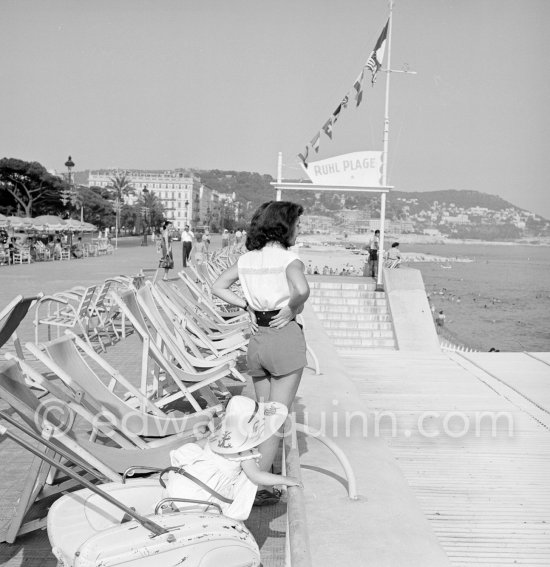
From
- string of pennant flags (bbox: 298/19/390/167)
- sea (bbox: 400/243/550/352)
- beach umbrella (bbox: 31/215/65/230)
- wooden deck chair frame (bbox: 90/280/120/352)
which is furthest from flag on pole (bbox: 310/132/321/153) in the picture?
beach umbrella (bbox: 31/215/65/230)

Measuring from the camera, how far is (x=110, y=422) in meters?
3.50

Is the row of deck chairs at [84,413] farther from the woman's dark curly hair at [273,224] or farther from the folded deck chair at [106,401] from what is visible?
the woman's dark curly hair at [273,224]

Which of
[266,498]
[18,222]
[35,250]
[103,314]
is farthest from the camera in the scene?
[18,222]

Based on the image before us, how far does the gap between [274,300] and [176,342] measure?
188 cm

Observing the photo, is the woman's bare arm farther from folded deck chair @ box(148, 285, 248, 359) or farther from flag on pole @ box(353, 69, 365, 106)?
flag on pole @ box(353, 69, 365, 106)

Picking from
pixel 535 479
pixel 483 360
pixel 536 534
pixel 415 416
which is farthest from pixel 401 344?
pixel 536 534

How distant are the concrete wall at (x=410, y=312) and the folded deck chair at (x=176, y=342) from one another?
24.5 ft

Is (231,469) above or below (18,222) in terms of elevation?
below

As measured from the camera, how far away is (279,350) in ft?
11.3

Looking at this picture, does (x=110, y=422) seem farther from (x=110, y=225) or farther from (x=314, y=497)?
(x=110, y=225)

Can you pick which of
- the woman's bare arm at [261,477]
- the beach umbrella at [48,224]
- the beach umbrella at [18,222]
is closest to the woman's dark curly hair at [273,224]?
the woman's bare arm at [261,477]

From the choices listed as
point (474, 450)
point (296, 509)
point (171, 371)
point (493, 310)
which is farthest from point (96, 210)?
point (296, 509)

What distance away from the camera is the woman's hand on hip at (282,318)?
11.2 ft

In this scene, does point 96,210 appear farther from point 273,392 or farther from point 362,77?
point 273,392
